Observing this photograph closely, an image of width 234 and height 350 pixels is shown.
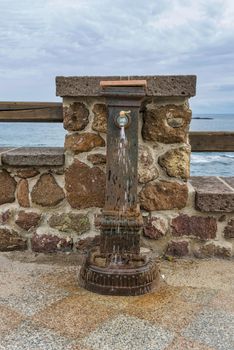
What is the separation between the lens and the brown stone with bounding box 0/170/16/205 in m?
2.77

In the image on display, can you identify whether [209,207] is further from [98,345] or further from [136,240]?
[98,345]

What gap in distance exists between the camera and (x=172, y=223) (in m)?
2.71

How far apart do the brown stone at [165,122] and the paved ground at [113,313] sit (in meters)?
0.88

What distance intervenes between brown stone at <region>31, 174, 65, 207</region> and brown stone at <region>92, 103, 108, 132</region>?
1.63 feet

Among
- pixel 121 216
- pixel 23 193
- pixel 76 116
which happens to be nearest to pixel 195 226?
pixel 121 216

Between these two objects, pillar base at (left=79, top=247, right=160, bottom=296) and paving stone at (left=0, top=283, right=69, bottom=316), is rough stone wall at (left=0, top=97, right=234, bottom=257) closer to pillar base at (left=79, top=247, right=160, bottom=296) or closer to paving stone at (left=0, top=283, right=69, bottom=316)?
pillar base at (left=79, top=247, right=160, bottom=296)

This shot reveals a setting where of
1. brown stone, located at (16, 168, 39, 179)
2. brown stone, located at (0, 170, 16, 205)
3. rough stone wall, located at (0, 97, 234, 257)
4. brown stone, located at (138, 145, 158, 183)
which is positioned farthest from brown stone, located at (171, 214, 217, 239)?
brown stone, located at (0, 170, 16, 205)

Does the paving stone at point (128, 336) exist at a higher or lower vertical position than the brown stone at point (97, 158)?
lower

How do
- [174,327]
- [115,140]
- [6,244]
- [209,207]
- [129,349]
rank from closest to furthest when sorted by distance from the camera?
[129,349] → [174,327] → [115,140] → [209,207] → [6,244]

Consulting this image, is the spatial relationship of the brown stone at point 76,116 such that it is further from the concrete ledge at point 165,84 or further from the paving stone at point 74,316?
the paving stone at point 74,316

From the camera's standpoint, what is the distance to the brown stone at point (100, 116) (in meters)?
2.62

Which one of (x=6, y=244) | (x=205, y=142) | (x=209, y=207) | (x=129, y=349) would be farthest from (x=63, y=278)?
(x=205, y=142)

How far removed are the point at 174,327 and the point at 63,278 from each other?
2.70ft

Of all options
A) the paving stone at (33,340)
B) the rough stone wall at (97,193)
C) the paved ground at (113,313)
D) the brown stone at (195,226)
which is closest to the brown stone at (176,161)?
the rough stone wall at (97,193)
